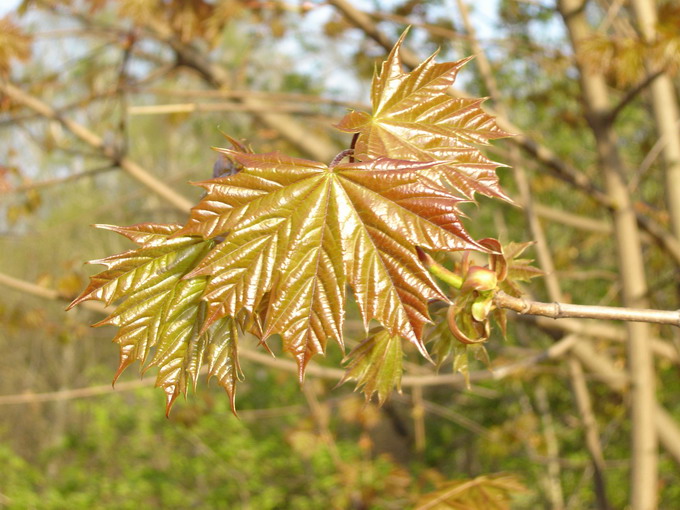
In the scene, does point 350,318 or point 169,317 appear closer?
point 169,317

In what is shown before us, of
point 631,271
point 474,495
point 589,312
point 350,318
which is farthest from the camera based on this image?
point 350,318

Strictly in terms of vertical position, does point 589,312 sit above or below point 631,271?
below

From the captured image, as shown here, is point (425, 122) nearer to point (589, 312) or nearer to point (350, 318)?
point (589, 312)

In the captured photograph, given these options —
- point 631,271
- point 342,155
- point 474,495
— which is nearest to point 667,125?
point 631,271

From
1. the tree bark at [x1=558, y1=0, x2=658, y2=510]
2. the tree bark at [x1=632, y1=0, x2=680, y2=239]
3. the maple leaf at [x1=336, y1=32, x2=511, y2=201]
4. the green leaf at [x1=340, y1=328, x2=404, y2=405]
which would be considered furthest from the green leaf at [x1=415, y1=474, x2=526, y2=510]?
the tree bark at [x1=632, y1=0, x2=680, y2=239]

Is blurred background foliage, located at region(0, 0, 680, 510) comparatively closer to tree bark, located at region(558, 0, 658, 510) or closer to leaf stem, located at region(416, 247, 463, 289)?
tree bark, located at region(558, 0, 658, 510)

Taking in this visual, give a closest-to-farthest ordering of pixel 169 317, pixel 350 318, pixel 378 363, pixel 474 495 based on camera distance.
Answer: pixel 169 317, pixel 378 363, pixel 474 495, pixel 350 318

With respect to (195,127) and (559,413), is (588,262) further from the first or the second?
(195,127)
